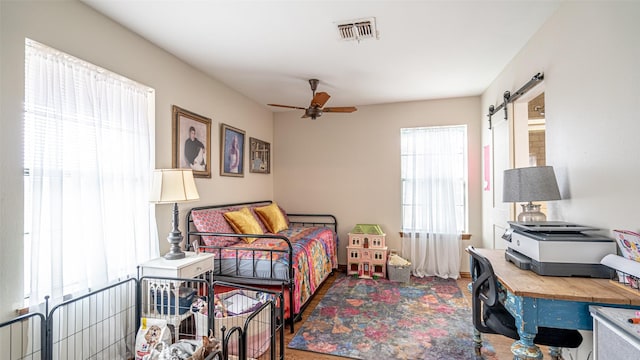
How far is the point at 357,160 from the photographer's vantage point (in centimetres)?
446

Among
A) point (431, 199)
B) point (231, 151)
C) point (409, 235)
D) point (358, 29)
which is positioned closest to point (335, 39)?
point (358, 29)

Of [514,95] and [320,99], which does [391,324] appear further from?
[514,95]

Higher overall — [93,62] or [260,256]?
[93,62]

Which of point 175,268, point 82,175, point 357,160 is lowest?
point 175,268

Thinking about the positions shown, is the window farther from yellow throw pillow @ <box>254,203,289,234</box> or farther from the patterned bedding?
yellow throw pillow @ <box>254,203,289,234</box>

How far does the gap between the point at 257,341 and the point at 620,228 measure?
2325 millimetres

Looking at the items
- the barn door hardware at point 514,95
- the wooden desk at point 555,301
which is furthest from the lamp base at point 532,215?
the barn door hardware at point 514,95

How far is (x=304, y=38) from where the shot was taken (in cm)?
239

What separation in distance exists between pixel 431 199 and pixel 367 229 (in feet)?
3.31

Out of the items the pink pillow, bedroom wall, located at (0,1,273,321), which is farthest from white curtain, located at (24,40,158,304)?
the pink pillow

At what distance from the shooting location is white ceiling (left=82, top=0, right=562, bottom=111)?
6.52ft

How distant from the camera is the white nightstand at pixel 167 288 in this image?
6.61ft

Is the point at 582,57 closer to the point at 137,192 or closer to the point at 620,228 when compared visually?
the point at 620,228

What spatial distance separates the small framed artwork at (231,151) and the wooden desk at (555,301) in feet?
9.89
